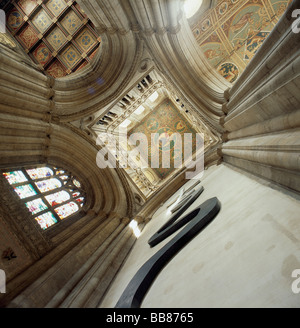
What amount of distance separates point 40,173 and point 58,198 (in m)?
0.86

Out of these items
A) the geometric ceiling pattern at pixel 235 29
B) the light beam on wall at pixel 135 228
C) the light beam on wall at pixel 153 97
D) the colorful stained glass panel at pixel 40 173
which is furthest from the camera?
the light beam on wall at pixel 153 97

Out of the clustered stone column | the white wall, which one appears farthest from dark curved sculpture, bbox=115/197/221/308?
the clustered stone column

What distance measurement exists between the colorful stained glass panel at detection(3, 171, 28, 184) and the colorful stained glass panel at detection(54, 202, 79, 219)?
1.14 meters

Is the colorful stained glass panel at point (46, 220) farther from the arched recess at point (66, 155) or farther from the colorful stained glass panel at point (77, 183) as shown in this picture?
the colorful stained glass panel at point (77, 183)

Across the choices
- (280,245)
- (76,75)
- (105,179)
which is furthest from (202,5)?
(280,245)

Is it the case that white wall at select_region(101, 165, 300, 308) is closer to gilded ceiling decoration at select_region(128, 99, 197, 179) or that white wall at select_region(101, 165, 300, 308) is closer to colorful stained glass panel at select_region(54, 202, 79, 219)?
colorful stained glass panel at select_region(54, 202, 79, 219)

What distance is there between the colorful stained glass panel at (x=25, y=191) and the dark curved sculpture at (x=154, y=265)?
152 inches

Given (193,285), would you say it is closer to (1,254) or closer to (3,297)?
(3,297)

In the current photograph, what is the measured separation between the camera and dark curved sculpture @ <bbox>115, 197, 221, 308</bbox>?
1.42 m

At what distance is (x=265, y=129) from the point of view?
217cm

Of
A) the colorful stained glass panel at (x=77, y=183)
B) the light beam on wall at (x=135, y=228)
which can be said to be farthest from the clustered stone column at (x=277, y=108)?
the colorful stained glass panel at (x=77, y=183)

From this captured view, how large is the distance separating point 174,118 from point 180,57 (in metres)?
4.97

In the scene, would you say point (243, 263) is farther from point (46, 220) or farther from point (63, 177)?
point (63, 177)

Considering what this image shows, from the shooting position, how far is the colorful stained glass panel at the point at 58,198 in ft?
16.7
